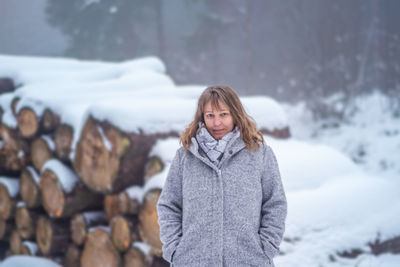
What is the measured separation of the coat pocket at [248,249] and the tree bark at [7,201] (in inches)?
137

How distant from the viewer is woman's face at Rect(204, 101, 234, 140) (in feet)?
5.07

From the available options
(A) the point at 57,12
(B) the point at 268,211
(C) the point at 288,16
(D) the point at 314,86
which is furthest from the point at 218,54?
(B) the point at 268,211

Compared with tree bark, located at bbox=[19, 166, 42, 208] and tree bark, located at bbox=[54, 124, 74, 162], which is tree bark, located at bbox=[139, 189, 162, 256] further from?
tree bark, located at bbox=[19, 166, 42, 208]

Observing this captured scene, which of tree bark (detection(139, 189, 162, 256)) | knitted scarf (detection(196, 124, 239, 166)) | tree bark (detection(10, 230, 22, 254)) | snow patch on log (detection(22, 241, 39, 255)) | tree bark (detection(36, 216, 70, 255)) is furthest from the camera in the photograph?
tree bark (detection(10, 230, 22, 254))

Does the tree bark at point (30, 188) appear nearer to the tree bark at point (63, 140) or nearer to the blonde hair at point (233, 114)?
the tree bark at point (63, 140)

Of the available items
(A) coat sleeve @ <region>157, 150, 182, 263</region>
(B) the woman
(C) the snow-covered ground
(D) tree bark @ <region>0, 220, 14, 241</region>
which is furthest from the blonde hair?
(D) tree bark @ <region>0, 220, 14, 241</region>

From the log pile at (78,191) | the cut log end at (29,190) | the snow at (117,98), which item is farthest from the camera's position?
the cut log end at (29,190)

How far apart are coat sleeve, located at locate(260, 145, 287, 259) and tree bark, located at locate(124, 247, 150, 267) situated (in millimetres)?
1341

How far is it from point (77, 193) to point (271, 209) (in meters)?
2.23

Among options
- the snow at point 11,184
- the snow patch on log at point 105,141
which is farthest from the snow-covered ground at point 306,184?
the snow at point 11,184

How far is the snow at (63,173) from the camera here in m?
3.14

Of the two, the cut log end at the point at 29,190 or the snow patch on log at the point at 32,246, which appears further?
the snow patch on log at the point at 32,246

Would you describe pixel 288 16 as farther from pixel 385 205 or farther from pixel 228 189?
pixel 228 189

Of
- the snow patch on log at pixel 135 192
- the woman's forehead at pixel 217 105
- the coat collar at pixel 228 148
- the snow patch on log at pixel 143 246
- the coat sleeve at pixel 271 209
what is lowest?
the snow patch on log at pixel 143 246
